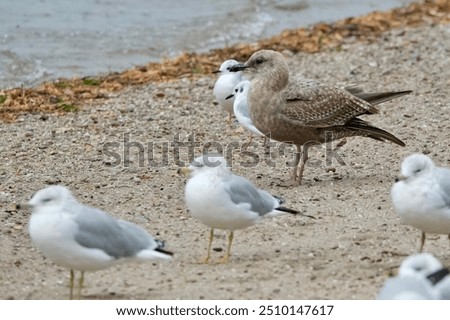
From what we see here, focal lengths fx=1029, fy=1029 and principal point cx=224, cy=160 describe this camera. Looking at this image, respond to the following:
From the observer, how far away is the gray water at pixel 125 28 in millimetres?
14930

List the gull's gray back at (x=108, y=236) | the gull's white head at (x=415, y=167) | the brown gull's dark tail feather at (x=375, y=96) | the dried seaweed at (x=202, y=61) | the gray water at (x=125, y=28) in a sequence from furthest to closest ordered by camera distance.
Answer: the gray water at (x=125, y=28)
the dried seaweed at (x=202, y=61)
the brown gull's dark tail feather at (x=375, y=96)
the gull's white head at (x=415, y=167)
the gull's gray back at (x=108, y=236)

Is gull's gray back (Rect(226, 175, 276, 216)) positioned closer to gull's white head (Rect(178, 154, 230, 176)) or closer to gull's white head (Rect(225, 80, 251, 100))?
gull's white head (Rect(178, 154, 230, 176))

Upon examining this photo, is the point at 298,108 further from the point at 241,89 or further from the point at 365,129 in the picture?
the point at 241,89

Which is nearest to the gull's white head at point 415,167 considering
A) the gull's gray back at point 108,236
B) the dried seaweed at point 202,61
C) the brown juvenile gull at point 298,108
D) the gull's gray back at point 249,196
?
the gull's gray back at point 249,196

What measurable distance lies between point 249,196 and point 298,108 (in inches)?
94.7

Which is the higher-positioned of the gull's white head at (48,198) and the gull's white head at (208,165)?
the gull's white head at (208,165)

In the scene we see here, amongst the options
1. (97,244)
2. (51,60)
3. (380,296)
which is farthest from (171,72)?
(380,296)

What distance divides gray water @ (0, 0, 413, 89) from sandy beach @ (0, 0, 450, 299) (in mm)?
2108

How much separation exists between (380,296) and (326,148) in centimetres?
507

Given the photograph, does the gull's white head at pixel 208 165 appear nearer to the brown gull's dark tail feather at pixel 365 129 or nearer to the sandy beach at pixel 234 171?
the sandy beach at pixel 234 171

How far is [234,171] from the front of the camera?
32.5ft

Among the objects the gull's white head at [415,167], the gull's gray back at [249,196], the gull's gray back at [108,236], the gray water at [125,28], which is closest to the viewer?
the gull's gray back at [108,236]

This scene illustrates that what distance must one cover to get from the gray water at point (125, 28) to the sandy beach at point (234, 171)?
83.0 inches
